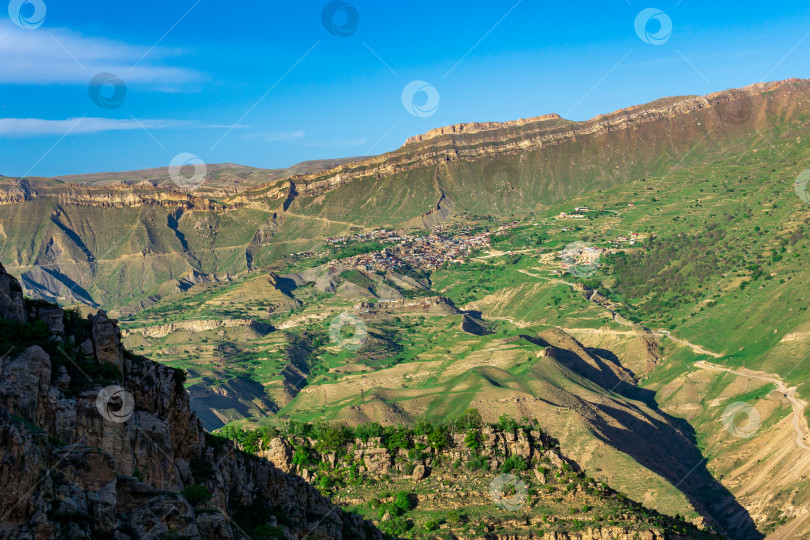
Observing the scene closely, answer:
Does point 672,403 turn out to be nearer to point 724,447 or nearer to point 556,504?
point 724,447

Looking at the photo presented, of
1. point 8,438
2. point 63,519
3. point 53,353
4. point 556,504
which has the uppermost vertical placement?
point 53,353

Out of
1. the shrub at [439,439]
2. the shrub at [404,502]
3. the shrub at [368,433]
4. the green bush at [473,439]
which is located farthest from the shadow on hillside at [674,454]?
the shrub at [404,502]

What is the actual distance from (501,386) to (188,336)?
4602 inches

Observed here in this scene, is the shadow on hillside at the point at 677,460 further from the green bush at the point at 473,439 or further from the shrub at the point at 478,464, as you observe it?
the shrub at the point at 478,464

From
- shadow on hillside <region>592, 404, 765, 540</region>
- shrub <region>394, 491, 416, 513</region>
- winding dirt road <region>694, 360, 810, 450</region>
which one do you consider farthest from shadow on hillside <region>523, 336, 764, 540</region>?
shrub <region>394, 491, 416, 513</region>

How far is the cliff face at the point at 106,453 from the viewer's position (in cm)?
1919

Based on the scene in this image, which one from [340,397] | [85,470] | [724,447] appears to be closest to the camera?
[85,470]

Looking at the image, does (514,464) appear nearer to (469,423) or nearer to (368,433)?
(469,423)

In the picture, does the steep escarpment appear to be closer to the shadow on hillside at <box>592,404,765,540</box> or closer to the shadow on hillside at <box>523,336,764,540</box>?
the shadow on hillside at <box>592,404,765,540</box>

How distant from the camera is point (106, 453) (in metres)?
22.5

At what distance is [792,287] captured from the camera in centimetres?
12338

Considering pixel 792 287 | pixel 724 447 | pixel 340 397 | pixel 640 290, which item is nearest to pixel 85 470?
pixel 724 447

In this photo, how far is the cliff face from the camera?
63.0ft

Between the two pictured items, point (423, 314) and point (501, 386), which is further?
point (423, 314)
